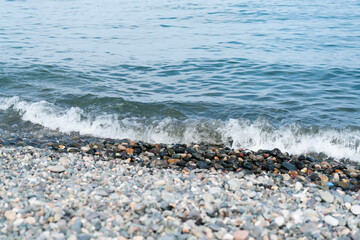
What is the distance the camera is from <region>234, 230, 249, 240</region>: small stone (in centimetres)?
377

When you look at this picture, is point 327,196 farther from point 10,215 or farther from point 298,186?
point 10,215

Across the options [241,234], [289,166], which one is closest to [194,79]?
[289,166]

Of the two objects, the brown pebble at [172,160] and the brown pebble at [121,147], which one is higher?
the brown pebble at [121,147]

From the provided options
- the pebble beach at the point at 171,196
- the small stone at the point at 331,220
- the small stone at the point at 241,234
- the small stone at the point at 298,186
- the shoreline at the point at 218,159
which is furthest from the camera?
the shoreline at the point at 218,159

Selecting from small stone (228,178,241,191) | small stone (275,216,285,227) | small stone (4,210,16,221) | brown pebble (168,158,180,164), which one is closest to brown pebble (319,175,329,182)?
small stone (228,178,241,191)

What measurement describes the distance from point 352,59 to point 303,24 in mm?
7544

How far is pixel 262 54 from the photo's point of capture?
15.3 m

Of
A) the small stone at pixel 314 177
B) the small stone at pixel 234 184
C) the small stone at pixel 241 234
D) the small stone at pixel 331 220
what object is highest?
the small stone at pixel 241 234

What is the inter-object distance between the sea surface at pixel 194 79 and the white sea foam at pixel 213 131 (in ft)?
0.08

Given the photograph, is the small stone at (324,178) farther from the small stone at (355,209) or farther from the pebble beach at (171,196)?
the small stone at (355,209)

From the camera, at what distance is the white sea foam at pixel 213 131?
808cm

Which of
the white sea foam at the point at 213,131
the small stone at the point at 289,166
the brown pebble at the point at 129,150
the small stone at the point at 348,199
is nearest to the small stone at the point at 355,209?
the small stone at the point at 348,199

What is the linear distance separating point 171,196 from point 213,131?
4.37m

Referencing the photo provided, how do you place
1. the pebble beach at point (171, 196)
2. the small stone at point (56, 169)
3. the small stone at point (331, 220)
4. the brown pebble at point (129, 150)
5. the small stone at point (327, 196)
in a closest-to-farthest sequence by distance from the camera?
the pebble beach at point (171, 196) < the small stone at point (331, 220) < the small stone at point (327, 196) < the small stone at point (56, 169) < the brown pebble at point (129, 150)
